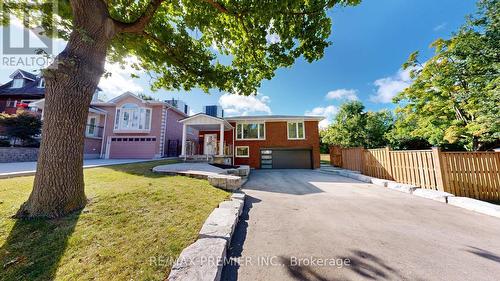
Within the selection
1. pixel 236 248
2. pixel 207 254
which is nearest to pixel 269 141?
pixel 236 248

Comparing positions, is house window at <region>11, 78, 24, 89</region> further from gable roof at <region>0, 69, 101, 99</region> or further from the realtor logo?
the realtor logo

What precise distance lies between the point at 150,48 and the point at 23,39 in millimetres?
4314

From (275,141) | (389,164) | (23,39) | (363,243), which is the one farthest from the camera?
(275,141)

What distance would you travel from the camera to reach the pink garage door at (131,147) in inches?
586

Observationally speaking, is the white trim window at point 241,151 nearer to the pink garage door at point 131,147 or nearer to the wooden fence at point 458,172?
the pink garage door at point 131,147

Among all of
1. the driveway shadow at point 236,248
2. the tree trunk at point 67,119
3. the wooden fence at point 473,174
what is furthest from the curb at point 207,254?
the wooden fence at point 473,174

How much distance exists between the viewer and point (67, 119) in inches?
128

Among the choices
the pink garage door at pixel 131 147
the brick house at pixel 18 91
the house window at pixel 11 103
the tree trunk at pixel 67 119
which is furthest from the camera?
the house window at pixel 11 103

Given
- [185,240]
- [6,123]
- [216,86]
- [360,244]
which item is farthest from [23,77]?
[360,244]

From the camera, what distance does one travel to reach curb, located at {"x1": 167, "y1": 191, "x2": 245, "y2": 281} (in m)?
1.90

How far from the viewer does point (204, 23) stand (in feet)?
18.9

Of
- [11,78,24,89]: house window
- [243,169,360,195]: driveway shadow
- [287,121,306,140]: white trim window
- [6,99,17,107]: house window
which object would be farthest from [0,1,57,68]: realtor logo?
[11,78,24,89]: house window

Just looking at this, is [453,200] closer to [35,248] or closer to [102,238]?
[102,238]

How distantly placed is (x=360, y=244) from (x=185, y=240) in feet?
9.67
